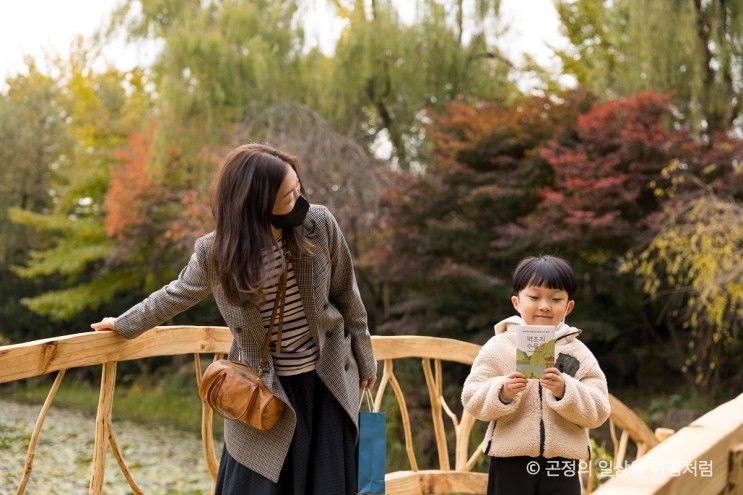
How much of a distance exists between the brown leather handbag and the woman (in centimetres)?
2

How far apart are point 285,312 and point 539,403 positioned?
71 cm

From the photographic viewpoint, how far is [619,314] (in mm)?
9594

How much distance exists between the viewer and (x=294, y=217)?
7.03 feet

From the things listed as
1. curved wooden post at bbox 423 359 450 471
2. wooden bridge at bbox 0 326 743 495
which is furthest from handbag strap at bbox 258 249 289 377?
curved wooden post at bbox 423 359 450 471

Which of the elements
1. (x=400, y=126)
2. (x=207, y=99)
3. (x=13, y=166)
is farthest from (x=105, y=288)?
(x=400, y=126)

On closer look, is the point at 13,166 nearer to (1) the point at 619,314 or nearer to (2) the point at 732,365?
(1) the point at 619,314

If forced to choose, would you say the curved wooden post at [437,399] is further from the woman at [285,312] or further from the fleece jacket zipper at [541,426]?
the woman at [285,312]

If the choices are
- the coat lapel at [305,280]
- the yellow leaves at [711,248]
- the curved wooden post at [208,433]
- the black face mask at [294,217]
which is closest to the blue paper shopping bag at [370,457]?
the coat lapel at [305,280]

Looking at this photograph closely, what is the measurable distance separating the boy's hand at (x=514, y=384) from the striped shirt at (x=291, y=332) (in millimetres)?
474

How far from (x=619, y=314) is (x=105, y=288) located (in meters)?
7.51

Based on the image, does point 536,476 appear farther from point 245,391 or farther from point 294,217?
point 294,217

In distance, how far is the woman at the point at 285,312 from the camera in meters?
2.11

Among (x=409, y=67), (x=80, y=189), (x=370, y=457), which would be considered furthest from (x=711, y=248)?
(x=80, y=189)

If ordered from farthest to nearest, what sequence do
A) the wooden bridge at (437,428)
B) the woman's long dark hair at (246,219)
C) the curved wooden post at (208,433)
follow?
the curved wooden post at (208,433) → the woman's long dark hair at (246,219) → the wooden bridge at (437,428)
